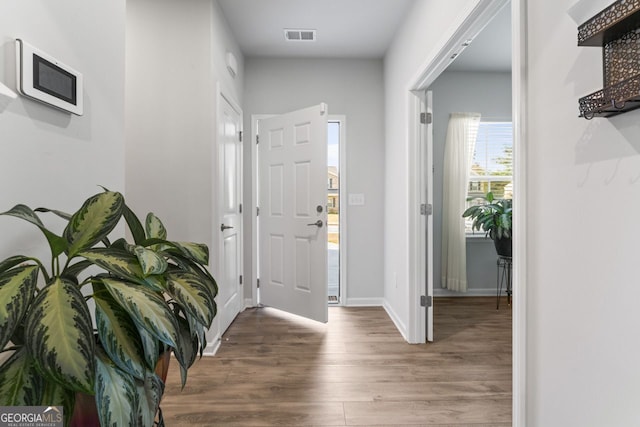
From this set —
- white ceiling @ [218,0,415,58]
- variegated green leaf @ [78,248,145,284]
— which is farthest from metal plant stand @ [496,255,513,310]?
variegated green leaf @ [78,248,145,284]

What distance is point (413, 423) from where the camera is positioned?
1.80 m

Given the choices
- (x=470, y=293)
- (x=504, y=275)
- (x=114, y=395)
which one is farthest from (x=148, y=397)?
(x=504, y=275)

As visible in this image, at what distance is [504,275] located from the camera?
14.1 ft

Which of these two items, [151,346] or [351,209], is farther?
[351,209]

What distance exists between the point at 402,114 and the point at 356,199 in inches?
44.6

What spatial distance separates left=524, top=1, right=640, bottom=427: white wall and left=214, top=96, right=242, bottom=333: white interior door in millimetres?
2206

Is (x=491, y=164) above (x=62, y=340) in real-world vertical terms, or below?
above

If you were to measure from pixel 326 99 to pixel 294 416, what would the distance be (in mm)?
3118

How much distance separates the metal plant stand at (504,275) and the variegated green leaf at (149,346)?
3.73 m

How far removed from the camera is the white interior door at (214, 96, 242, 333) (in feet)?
9.78

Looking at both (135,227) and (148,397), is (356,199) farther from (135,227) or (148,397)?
(148,397)

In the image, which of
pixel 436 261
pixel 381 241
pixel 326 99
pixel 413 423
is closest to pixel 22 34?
pixel 413 423

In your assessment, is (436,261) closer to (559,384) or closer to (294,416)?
(294,416)

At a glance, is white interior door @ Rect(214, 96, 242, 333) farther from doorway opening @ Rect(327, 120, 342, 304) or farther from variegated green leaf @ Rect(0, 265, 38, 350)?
variegated green leaf @ Rect(0, 265, 38, 350)
